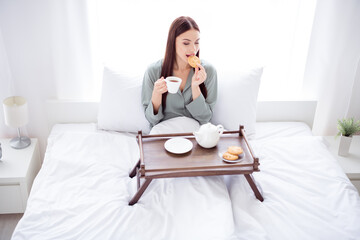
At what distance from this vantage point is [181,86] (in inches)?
75.9

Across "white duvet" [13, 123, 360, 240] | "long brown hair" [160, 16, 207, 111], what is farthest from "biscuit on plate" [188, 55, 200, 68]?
"white duvet" [13, 123, 360, 240]

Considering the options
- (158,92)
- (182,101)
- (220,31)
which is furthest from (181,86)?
(220,31)

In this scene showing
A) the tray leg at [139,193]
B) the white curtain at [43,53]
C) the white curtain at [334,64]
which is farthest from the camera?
the white curtain at [334,64]

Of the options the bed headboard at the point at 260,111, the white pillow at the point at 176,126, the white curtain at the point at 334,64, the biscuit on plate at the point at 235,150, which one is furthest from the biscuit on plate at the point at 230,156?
the white curtain at the point at 334,64

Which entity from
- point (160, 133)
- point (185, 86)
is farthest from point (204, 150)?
point (185, 86)

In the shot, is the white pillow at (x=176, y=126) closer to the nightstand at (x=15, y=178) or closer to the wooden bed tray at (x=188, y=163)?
the wooden bed tray at (x=188, y=163)

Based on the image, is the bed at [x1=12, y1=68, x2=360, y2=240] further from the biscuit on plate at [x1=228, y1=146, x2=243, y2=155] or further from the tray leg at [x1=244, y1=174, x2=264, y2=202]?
the biscuit on plate at [x1=228, y1=146, x2=243, y2=155]

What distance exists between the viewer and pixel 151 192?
158cm

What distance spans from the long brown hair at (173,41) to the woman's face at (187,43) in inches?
0.8

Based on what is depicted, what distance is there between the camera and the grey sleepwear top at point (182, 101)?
1.89 metres

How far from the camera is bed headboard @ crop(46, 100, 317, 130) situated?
2.25 meters

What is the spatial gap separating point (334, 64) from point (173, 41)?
124 centimetres

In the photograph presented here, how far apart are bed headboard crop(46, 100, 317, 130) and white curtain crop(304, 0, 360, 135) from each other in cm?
15

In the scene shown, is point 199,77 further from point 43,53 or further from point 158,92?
point 43,53
